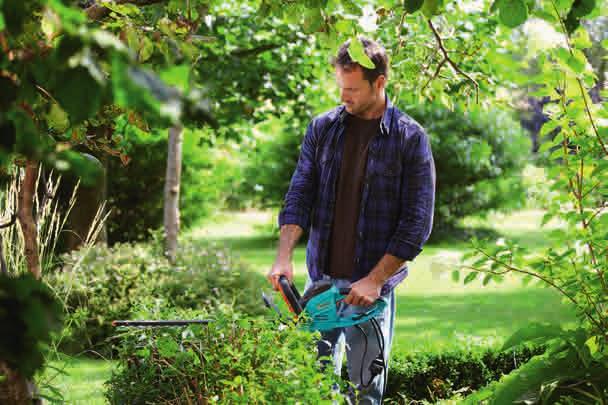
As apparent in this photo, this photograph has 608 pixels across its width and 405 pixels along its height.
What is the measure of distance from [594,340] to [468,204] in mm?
11867

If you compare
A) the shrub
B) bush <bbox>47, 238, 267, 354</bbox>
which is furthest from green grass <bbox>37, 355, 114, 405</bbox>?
the shrub

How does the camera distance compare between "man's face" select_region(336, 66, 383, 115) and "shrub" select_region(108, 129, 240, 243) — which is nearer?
"man's face" select_region(336, 66, 383, 115)

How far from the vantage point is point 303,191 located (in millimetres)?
3195

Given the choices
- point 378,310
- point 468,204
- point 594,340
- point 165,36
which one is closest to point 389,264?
point 378,310

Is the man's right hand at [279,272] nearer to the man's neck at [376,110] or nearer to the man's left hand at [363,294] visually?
the man's left hand at [363,294]

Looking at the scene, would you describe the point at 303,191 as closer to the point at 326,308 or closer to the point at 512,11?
the point at 326,308

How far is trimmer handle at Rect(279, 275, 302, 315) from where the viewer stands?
8.98ft

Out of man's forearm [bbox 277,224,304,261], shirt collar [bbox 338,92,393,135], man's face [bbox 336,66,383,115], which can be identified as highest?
man's face [bbox 336,66,383,115]

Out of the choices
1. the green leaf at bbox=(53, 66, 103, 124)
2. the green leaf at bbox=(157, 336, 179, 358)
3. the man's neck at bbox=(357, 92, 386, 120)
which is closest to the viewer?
the green leaf at bbox=(53, 66, 103, 124)

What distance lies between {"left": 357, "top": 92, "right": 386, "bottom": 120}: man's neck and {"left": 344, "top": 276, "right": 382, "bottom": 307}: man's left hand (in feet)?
2.55

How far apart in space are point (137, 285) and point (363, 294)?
3.64 meters

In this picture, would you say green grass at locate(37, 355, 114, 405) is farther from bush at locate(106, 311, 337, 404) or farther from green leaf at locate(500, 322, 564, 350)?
green leaf at locate(500, 322, 564, 350)

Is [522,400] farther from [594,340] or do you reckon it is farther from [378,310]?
[378,310]

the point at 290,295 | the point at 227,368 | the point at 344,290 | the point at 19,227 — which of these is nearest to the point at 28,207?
the point at 227,368
